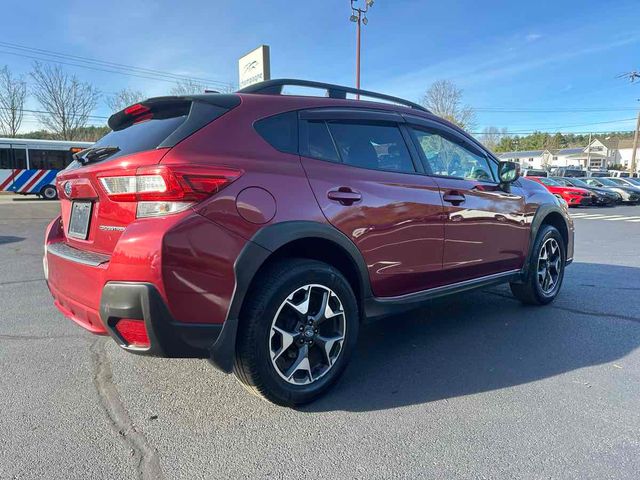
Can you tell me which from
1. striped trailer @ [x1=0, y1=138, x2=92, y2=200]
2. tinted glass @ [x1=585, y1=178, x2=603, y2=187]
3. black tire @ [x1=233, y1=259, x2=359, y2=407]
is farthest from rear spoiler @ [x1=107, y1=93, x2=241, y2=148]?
tinted glass @ [x1=585, y1=178, x2=603, y2=187]

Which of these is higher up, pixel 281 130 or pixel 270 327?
pixel 281 130

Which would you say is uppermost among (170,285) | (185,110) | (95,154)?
(185,110)

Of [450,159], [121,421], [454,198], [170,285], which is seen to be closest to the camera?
[170,285]

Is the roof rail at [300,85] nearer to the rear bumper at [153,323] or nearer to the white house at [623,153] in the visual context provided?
the rear bumper at [153,323]

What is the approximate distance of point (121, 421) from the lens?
2.45 m

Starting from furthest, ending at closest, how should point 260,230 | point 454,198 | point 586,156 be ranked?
point 586,156 < point 454,198 < point 260,230

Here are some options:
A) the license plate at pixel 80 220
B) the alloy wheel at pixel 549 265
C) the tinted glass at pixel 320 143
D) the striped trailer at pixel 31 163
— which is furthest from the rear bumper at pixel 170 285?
the striped trailer at pixel 31 163

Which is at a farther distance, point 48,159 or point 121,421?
point 48,159

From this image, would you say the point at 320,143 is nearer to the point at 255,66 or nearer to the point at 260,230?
the point at 260,230

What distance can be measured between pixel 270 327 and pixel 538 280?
326 centimetres

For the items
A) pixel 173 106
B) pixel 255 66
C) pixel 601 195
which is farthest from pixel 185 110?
pixel 601 195

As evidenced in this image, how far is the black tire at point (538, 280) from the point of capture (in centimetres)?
436

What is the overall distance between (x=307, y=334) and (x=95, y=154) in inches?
67.1

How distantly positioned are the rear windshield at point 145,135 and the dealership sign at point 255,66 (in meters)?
8.61
